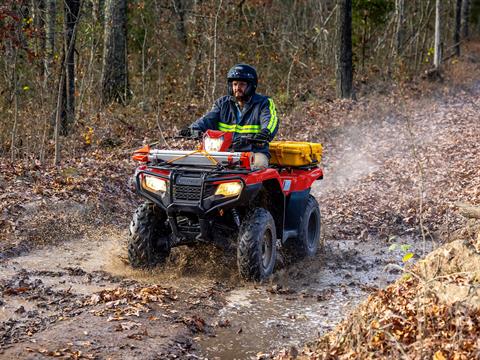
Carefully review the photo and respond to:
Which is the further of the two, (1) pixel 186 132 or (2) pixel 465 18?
(2) pixel 465 18

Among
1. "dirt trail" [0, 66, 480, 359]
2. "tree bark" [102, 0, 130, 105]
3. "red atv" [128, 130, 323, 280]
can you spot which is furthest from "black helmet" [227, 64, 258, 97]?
"tree bark" [102, 0, 130, 105]

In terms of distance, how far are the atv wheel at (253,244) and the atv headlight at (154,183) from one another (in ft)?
2.92

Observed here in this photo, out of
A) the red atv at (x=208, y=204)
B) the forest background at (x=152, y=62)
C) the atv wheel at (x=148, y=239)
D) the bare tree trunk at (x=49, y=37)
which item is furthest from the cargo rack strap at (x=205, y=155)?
the bare tree trunk at (x=49, y=37)

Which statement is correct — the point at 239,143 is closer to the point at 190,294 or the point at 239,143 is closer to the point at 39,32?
the point at 190,294

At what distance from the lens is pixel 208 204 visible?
7.41 meters

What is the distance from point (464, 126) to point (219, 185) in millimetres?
11397

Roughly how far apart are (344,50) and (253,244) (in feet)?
41.3

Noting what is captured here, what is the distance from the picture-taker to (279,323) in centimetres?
663

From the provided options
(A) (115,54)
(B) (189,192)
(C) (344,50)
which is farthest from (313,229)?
(C) (344,50)

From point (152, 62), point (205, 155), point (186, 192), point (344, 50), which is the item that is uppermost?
point (344, 50)

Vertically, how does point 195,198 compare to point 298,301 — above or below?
above

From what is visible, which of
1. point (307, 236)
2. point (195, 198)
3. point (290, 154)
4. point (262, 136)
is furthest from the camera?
point (307, 236)

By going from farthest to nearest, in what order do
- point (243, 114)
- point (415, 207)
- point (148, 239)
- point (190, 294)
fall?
1. point (415, 207)
2. point (243, 114)
3. point (148, 239)
4. point (190, 294)

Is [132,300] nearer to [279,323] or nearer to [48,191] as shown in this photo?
[279,323]
